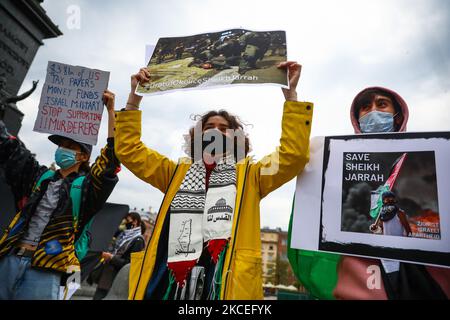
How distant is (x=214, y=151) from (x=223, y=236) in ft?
2.18

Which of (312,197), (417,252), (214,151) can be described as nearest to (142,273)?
(214,151)

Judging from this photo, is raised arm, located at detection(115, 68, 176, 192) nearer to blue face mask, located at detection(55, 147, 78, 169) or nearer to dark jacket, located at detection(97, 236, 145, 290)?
blue face mask, located at detection(55, 147, 78, 169)

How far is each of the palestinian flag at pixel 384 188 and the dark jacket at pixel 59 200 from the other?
1903mm

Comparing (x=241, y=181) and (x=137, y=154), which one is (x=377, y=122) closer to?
(x=241, y=181)

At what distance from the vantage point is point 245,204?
1.70 m

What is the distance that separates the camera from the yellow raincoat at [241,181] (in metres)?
1.45

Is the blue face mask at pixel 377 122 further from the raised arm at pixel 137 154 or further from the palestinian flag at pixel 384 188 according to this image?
the raised arm at pixel 137 154

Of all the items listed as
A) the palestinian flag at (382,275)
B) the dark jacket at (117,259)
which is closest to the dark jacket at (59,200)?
the palestinian flag at (382,275)

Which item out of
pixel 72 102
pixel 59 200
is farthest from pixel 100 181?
pixel 72 102

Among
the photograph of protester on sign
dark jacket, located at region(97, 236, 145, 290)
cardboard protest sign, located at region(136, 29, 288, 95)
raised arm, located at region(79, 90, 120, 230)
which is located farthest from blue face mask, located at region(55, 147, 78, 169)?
dark jacket, located at region(97, 236, 145, 290)

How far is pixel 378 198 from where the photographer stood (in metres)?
1.49

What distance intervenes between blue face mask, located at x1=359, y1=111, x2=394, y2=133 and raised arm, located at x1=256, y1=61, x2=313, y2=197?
39 centimetres

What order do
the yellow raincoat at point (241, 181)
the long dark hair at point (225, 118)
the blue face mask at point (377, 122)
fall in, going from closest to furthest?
the yellow raincoat at point (241, 181)
the blue face mask at point (377, 122)
the long dark hair at point (225, 118)
